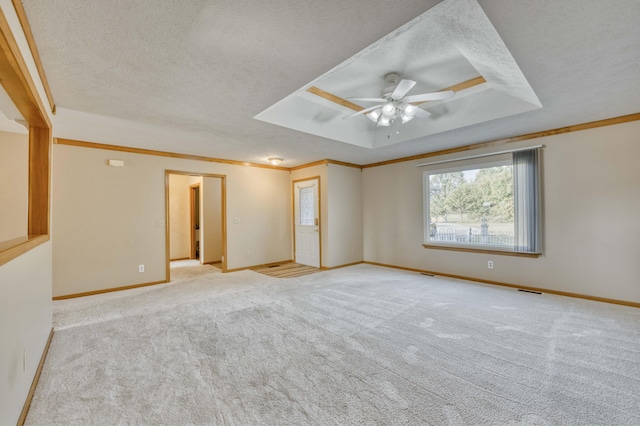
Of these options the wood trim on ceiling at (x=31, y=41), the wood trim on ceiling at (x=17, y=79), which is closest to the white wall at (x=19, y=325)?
the wood trim on ceiling at (x=17, y=79)

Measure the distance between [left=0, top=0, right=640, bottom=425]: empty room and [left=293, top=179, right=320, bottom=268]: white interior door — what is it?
5.8 inches

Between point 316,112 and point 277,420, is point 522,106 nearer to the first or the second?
point 316,112

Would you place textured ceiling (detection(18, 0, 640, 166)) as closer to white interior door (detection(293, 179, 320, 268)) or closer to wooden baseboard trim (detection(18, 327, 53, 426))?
wooden baseboard trim (detection(18, 327, 53, 426))

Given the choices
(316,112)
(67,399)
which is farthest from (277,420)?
(316,112)

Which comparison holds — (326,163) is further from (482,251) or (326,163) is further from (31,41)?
(31,41)

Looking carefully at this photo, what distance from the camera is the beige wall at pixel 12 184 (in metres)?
3.62

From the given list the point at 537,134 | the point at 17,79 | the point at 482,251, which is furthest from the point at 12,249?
the point at 537,134

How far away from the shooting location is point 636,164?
135 inches

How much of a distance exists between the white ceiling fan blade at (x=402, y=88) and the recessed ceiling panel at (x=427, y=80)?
347mm

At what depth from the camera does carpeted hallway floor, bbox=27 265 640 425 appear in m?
1.66

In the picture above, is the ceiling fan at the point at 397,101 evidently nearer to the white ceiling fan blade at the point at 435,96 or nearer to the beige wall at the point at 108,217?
the white ceiling fan blade at the point at 435,96

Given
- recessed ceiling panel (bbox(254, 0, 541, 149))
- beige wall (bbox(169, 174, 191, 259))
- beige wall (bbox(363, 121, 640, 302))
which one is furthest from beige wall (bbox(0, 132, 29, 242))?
beige wall (bbox(363, 121, 640, 302))

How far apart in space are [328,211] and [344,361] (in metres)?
3.91

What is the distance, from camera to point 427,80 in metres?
3.27
